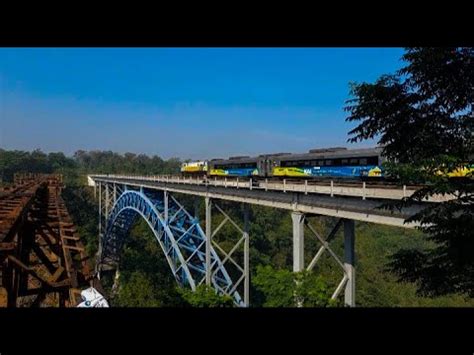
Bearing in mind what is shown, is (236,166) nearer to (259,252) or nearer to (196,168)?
(196,168)

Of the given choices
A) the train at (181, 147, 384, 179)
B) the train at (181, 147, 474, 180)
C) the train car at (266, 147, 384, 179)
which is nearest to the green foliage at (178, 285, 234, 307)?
the train at (181, 147, 474, 180)

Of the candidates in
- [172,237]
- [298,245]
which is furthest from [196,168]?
[298,245]

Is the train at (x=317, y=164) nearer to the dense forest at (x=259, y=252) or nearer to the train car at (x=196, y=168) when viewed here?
the train car at (x=196, y=168)

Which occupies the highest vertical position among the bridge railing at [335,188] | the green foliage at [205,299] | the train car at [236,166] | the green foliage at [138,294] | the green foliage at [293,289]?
the train car at [236,166]

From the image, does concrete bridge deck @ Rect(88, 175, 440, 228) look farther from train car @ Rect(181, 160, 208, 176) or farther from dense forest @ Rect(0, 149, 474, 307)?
train car @ Rect(181, 160, 208, 176)

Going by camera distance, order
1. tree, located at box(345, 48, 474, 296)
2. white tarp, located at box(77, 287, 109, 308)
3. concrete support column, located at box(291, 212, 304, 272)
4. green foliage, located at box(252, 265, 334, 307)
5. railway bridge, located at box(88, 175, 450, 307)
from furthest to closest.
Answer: concrete support column, located at box(291, 212, 304, 272)
railway bridge, located at box(88, 175, 450, 307)
green foliage, located at box(252, 265, 334, 307)
tree, located at box(345, 48, 474, 296)
white tarp, located at box(77, 287, 109, 308)

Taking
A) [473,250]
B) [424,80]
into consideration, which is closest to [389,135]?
[424,80]

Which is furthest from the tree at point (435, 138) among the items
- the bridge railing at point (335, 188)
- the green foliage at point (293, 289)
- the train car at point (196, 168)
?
the train car at point (196, 168)
